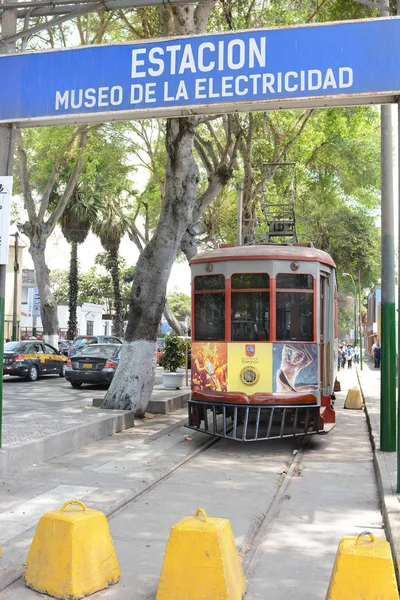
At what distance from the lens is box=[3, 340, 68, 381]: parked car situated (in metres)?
24.1

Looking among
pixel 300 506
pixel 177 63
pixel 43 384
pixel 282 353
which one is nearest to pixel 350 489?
pixel 300 506

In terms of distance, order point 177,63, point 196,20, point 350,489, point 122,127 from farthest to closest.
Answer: point 122,127, point 196,20, point 350,489, point 177,63

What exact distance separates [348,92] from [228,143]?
11.7 metres

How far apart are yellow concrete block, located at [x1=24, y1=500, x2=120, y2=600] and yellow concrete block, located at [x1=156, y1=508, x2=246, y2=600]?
1.84ft

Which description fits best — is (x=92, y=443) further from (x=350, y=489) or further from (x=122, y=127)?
(x=122, y=127)

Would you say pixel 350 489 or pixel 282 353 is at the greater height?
pixel 282 353

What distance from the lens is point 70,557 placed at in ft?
15.3

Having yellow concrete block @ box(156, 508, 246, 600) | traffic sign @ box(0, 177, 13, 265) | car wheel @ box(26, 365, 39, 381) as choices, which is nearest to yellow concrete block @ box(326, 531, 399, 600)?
yellow concrete block @ box(156, 508, 246, 600)

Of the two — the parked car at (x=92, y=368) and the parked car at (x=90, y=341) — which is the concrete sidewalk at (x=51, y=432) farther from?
the parked car at (x=90, y=341)

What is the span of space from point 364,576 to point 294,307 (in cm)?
711

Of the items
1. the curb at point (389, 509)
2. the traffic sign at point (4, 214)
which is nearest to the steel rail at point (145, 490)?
the curb at point (389, 509)

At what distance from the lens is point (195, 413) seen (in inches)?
445

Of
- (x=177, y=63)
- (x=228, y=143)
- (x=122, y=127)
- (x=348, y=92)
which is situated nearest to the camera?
(x=348, y=92)

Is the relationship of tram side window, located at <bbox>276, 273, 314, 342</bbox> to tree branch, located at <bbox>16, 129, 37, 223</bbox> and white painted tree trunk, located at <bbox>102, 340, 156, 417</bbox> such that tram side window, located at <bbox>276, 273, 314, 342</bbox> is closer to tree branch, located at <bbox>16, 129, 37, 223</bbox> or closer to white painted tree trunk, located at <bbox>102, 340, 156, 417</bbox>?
white painted tree trunk, located at <bbox>102, 340, 156, 417</bbox>
